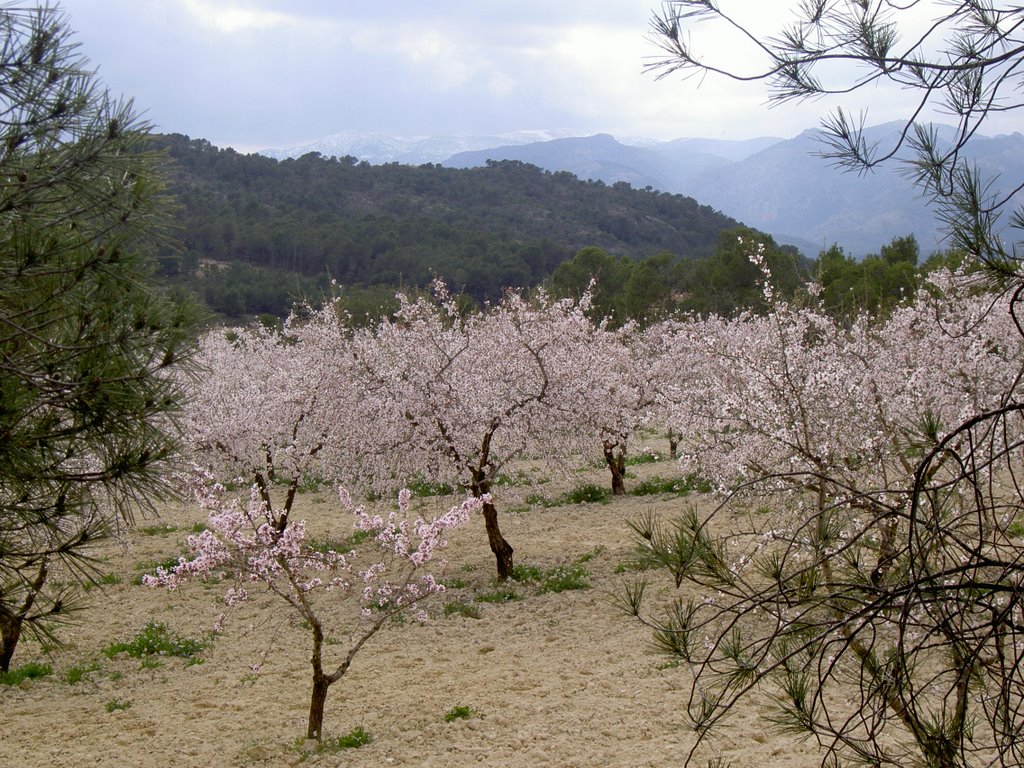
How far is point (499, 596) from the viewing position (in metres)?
9.02

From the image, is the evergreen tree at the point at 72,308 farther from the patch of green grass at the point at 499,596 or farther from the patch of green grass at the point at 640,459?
the patch of green grass at the point at 640,459

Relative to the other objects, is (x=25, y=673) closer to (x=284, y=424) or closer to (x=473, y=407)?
(x=284, y=424)

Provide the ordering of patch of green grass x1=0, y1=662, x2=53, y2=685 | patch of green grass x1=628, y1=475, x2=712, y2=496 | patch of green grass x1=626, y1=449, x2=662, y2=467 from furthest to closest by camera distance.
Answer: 1. patch of green grass x1=626, y1=449, x2=662, y2=467
2. patch of green grass x1=628, y1=475, x2=712, y2=496
3. patch of green grass x1=0, y1=662, x2=53, y2=685

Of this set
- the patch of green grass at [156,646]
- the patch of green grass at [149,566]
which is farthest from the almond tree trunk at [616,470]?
the patch of green grass at [156,646]

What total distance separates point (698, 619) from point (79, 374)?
5777 millimetres

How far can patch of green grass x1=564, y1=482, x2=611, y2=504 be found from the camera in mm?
13555

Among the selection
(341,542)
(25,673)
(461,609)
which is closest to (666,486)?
(341,542)

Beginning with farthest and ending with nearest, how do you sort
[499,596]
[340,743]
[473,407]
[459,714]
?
[473,407] → [499,596] → [459,714] → [340,743]

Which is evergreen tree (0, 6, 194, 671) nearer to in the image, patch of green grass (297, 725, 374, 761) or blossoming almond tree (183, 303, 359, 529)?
patch of green grass (297, 725, 374, 761)

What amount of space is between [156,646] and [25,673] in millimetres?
1122

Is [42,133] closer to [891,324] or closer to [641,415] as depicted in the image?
[641,415]

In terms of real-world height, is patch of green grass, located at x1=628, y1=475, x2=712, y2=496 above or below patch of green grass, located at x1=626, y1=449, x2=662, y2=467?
above

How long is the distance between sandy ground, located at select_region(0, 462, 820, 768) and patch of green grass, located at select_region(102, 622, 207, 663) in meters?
0.10

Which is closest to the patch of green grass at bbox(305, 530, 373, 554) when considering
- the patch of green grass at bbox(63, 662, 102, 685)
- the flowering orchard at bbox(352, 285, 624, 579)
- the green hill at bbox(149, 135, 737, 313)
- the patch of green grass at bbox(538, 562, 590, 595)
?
the flowering orchard at bbox(352, 285, 624, 579)
